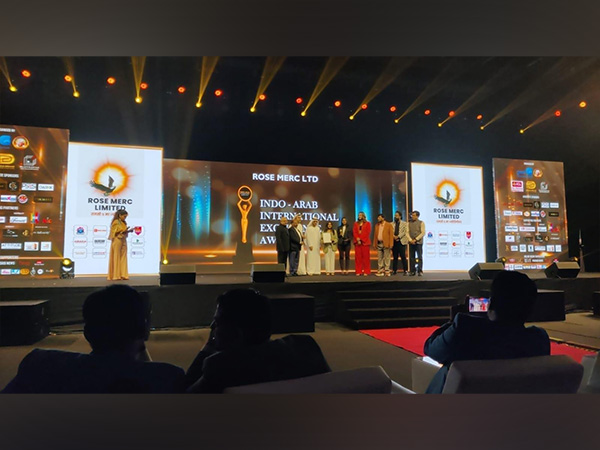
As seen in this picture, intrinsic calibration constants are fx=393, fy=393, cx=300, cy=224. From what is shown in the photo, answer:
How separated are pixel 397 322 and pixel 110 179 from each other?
598 cm

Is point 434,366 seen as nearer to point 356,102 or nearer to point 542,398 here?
point 542,398

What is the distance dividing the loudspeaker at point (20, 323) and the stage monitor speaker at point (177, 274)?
54.2 inches

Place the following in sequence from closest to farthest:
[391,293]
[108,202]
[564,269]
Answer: [391,293] < [564,269] < [108,202]

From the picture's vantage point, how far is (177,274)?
5.18 meters

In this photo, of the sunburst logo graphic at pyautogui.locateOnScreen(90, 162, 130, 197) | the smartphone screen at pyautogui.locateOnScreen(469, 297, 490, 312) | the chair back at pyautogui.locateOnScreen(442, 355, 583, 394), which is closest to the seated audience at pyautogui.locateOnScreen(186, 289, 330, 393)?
the chair back at pyautogui.locateOnScreen(442, 355, 583, 394)

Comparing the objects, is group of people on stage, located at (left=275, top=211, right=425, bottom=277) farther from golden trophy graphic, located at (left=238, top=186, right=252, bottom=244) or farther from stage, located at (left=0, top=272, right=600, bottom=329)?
stage, located at (left=0, top=272, right=600, bottom=329)

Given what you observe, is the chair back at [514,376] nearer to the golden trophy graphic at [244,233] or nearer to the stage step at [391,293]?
the stage step at [391,293]

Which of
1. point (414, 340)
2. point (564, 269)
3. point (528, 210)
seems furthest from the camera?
point (528, 210)

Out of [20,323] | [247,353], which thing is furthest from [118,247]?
[247,353]

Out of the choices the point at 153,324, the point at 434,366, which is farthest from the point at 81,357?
the point at 153,324

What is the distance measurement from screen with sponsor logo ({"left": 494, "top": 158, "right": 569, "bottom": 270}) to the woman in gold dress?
838 centimetres

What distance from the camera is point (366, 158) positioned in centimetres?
930

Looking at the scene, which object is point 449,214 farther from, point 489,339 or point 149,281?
point 489,339
